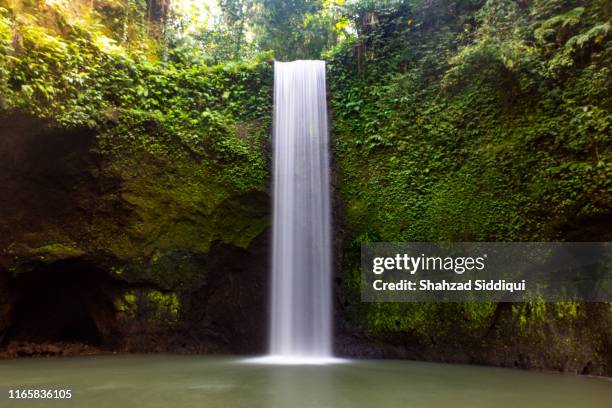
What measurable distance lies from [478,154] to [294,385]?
5.22 meters

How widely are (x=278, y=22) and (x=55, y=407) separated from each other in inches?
543

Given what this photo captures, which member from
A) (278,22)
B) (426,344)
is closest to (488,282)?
(426,344)

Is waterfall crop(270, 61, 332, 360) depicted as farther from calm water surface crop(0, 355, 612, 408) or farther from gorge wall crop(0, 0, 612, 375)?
calm water surface crop(0, 355, 612, 408)

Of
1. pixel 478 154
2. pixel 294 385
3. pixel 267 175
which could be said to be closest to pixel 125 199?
pixel 267 175

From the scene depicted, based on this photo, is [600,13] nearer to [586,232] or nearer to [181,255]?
[586,232]

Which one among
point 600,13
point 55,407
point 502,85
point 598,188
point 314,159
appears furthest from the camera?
point 314,159

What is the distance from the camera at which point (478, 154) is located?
757 centimetres

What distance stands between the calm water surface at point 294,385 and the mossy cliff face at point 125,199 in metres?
1.59

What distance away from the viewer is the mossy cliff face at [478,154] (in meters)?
6.37

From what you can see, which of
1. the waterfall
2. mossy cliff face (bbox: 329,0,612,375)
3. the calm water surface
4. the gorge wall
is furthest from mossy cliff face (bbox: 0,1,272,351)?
mossy cliff face (bbox: 329,0,612,375)

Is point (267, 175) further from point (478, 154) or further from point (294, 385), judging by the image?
point (294, 385)

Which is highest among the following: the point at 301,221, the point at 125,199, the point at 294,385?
the point at 125,199

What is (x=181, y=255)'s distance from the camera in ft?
28.3

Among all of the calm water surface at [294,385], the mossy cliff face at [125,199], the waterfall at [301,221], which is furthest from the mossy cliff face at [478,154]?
the mossy cliff face at [125,199]
